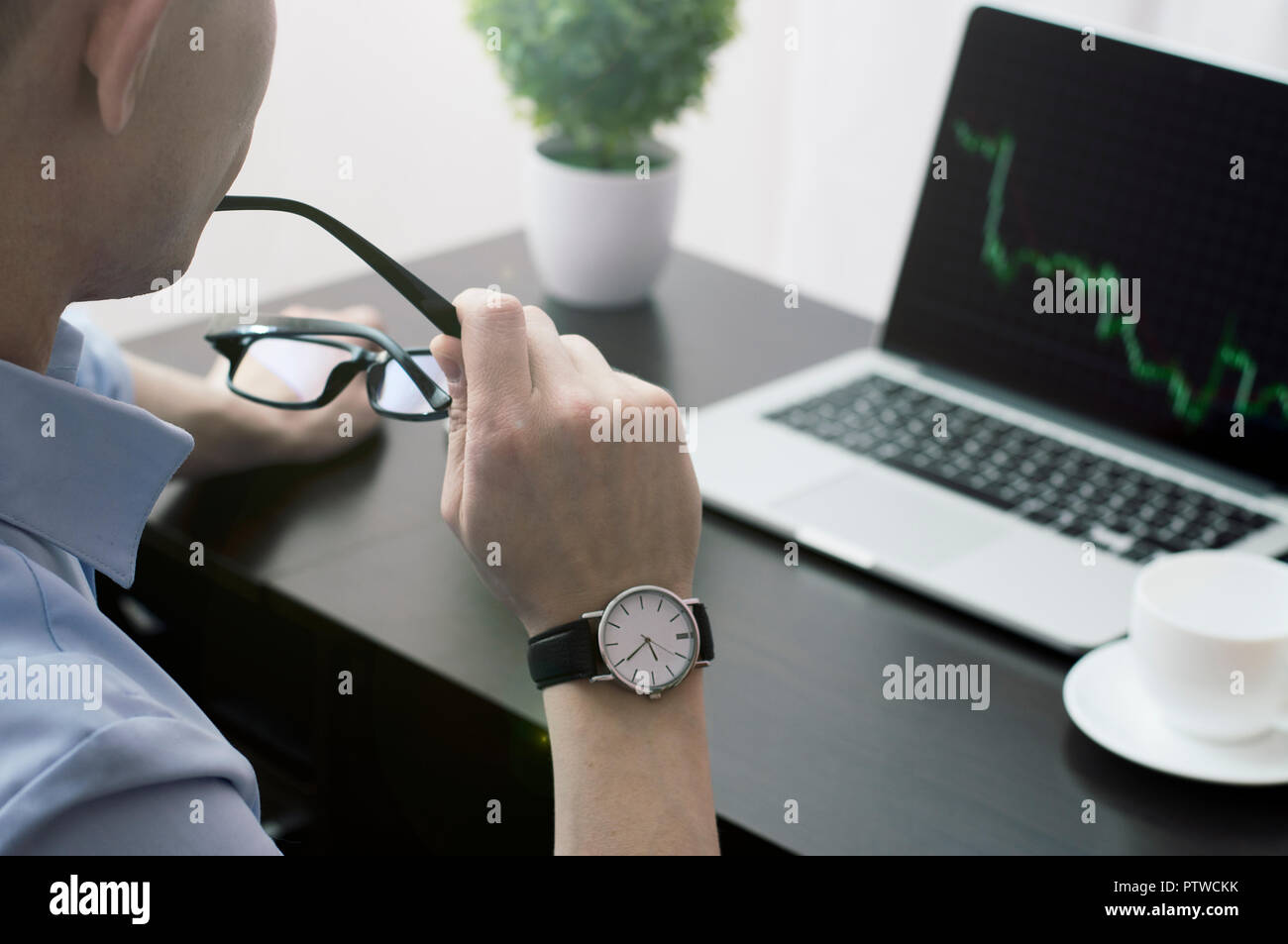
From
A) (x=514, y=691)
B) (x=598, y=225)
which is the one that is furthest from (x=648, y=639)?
(x=598, y=225)

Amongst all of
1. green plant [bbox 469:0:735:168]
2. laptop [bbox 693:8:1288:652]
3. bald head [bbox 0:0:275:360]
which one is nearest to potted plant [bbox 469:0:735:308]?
green plant [bbox 469:0:735:168]

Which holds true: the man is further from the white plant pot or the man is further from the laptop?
Answer: the white plant pot

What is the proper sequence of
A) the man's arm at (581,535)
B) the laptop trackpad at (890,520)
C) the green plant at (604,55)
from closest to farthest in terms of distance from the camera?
the man's arm at (581,535)
the laptop trackpad at (890,520)
the green plant at (604,55)

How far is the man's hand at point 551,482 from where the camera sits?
0.67m

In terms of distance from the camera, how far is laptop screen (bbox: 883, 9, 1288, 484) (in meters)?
1.10

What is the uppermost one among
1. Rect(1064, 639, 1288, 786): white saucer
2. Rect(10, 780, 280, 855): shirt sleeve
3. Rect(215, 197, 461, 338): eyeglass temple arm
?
Rect(215, 197, 461, 338): eyeglass temple arm

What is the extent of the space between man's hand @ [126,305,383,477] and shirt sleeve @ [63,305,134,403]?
0.04m

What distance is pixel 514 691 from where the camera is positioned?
865 mm

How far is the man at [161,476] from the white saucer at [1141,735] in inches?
10.5

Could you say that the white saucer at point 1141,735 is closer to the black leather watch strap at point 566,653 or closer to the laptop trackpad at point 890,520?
the laptop trackpad at point 890,520

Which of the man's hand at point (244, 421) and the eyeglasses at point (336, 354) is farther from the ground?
the eyeglasses at point (336, 354)

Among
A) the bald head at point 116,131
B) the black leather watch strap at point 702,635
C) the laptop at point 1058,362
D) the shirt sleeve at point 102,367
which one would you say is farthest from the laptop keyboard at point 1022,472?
the bald head at point 116,131

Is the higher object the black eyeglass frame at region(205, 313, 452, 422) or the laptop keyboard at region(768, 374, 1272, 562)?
the black eyeglass frame at region(205, 313, 452, 422)
